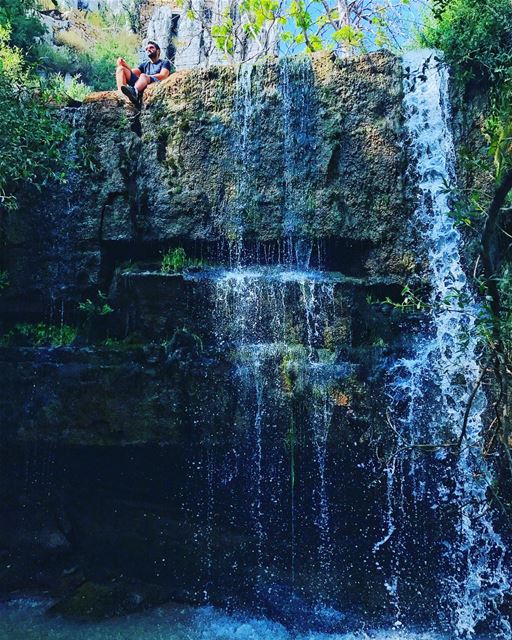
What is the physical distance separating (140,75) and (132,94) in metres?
0.51

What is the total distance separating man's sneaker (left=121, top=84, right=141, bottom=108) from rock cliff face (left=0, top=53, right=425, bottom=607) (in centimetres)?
16

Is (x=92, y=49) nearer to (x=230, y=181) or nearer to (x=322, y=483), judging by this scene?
(x=230, y=181)

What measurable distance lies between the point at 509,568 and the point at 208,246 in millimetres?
4981

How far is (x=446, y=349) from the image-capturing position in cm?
594

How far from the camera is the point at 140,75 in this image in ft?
24.3

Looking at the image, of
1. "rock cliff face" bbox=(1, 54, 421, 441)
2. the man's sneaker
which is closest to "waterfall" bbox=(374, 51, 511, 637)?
"rock cliff face" bbox=(1, 54, 421, 441)

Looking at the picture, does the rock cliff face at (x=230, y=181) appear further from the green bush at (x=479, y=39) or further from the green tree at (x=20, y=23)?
the green tree at (x=20, y=23)

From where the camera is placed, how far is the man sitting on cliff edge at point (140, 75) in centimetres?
712

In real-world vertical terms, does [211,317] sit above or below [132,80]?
below

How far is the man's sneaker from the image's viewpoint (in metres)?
7.00

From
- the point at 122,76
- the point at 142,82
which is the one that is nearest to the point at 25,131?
the point at 122,76

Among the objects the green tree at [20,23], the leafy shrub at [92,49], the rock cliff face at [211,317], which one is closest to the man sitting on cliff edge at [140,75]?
the rock cliff face at [211,317]

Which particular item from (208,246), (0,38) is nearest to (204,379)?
(208,246)

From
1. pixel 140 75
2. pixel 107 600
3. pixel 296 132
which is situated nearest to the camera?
pixel 107 600
